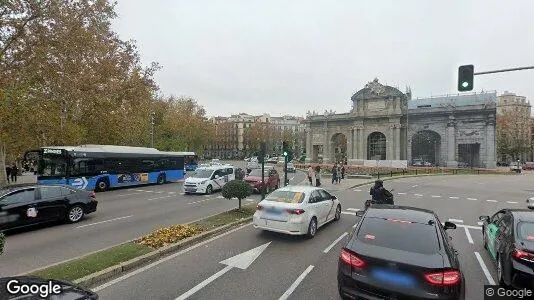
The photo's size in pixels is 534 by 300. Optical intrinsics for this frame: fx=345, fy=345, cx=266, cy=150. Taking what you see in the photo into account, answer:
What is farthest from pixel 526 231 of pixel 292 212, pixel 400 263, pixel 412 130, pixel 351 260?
pixel 412 130

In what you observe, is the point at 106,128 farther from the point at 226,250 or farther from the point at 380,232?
the point at 380,232

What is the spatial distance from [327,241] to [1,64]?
21.8m

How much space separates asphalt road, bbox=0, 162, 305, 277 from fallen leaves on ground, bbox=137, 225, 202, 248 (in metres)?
1.17

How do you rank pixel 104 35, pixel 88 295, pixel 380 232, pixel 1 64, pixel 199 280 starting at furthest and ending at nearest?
pixel 104 35, pixel 1 64, pixel 199 280, pixel 380 232, pixel 88 295

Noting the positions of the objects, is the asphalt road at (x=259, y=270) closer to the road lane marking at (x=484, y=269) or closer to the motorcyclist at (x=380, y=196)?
the road lane marking at (x=484, y=269)

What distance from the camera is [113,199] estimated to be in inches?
755

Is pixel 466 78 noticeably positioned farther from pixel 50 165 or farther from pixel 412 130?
pixel 412 130

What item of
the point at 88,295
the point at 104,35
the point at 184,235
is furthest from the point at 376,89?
the point at 88,295

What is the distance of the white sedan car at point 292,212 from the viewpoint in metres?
9.63

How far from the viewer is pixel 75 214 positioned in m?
Result: 12.8

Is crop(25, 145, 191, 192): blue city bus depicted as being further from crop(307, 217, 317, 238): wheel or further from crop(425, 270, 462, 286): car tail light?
crop(425, 270, 462, 286): car tail light

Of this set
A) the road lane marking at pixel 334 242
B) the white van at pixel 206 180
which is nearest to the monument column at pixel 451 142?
the white van at pixel 206 180

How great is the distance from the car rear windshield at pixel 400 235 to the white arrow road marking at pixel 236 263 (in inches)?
124

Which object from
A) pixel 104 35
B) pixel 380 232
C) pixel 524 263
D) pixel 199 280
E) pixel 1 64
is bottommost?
pixel 199 280
